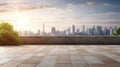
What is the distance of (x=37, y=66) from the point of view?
11.0 metres

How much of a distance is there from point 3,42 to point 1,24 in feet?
10.6

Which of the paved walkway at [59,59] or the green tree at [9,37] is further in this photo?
the green tree at [9,37]

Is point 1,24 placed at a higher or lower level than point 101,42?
higher

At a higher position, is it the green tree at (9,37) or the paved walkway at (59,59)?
the green tree at (9,37)

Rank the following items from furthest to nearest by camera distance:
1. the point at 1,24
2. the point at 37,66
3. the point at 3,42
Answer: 1. the point at 1,24
2. the point at 3,42
3. the point at 37,66

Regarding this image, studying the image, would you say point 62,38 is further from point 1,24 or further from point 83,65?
point 83,65

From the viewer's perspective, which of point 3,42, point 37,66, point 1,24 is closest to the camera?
point 37,66

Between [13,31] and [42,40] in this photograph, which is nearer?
[13,31]

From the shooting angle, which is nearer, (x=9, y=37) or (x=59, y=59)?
(x=59, y=59)

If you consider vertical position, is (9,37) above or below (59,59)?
above

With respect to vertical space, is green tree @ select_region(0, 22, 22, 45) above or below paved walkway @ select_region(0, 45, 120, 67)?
above

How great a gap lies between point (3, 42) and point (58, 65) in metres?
19.2

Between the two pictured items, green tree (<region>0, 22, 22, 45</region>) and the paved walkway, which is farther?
green tree (<region>0, 22, 22, 45</region>)

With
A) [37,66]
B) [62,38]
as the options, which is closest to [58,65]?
[37,66]
